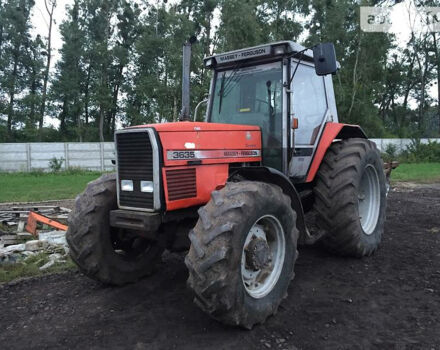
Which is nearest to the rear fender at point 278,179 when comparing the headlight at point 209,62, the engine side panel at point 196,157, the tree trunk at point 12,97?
the engine side panel at point 196,157

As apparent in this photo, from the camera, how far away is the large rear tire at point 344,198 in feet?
15.5

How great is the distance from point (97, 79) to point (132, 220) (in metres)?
35.9

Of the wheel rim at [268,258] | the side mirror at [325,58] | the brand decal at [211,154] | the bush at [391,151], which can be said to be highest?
the side mirror at [325,58]

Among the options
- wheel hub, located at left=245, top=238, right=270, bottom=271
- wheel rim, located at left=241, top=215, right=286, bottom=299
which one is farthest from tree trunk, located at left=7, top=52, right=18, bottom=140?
wheel hub, located at left=245, top=238, right=270, bottom=271

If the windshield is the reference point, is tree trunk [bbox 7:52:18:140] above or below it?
above

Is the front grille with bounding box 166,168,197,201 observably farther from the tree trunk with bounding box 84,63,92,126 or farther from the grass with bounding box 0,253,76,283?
the tree trunk with bounding box 84,63,92,126

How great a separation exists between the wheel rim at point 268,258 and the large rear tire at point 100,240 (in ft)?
4.55

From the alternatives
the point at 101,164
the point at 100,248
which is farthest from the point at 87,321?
the point at 101,164

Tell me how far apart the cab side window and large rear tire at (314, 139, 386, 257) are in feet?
1.24

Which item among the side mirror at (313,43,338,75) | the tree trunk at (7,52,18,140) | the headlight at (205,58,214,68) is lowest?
the side mirror at (313,43,338,75)

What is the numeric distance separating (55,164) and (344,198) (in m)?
21.2

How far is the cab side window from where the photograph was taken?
493cm

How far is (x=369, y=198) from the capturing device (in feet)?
18.6

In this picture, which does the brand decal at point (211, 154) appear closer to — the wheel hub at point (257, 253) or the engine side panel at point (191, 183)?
the engine side panel at point (191, 183)
